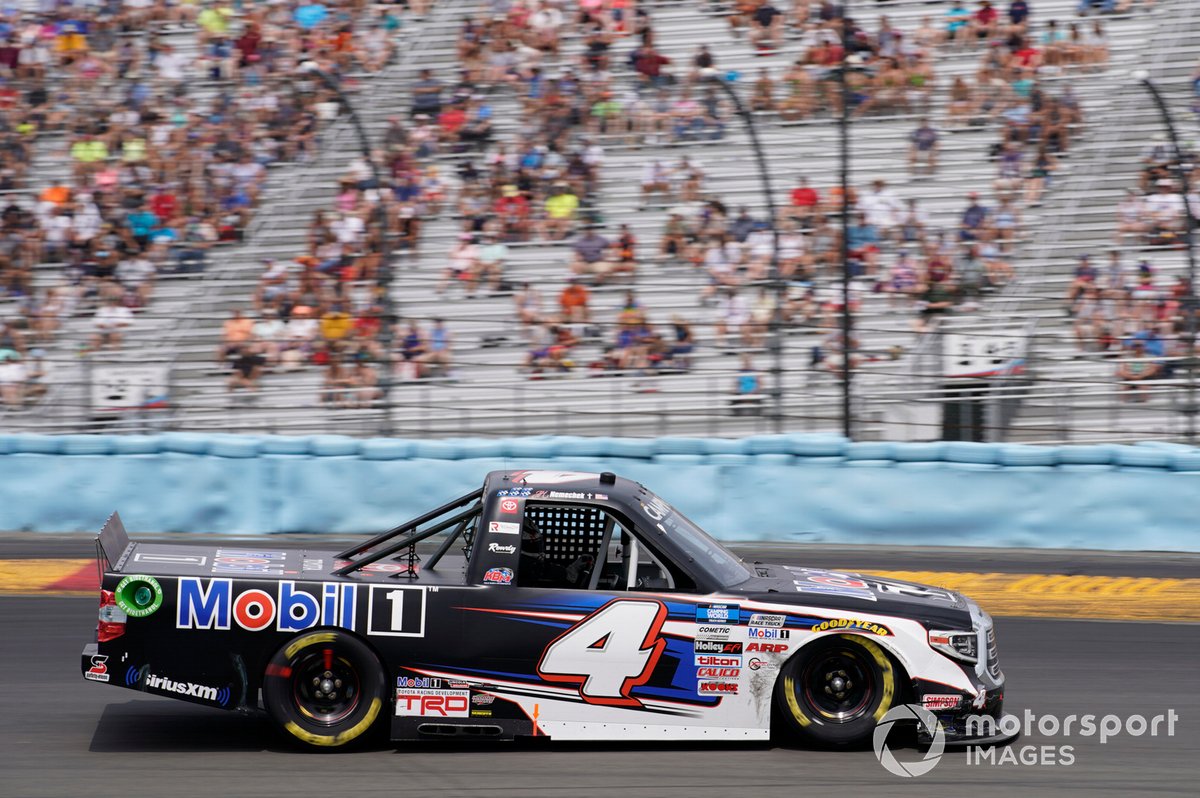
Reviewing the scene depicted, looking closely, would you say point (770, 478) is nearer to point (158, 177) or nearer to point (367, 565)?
point (367, 565)

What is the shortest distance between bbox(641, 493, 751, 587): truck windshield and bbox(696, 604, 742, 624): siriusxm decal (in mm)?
145

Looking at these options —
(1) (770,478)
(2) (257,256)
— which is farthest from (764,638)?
(2) (257,256)

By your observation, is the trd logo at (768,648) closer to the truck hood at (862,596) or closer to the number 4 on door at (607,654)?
the truck hood at (862,596)

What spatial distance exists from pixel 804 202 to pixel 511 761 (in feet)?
42.8

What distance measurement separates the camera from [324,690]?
650cm

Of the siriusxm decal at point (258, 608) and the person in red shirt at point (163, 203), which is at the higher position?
the person in red shirt at point (163, 203)

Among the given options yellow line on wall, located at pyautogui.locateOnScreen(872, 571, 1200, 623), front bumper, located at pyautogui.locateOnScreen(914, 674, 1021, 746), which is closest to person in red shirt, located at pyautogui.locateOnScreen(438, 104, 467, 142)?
yellow line on wall, located at pyautogui.locateOnScreen(872, 571, 1200, 623)

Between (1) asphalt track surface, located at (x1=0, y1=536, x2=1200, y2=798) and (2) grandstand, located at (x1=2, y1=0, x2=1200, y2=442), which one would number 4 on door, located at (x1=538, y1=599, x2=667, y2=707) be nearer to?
(1) asphalt track surface, located at (x1=0, y1=536, x2=1200, y2=798)

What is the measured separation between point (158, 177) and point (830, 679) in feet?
49.3

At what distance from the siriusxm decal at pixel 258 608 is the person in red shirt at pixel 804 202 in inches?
498

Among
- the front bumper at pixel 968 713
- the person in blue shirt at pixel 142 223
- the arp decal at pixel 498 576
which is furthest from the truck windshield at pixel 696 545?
the person in blue shirt at pixel 142 223

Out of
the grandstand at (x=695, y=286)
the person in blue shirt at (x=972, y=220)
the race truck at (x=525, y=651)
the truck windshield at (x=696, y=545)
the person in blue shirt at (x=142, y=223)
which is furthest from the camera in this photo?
the person in blue shirt at (x=142, y=223)

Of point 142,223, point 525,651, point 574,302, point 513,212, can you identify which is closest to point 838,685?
point 525,651

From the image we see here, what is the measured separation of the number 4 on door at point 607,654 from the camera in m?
6.43
